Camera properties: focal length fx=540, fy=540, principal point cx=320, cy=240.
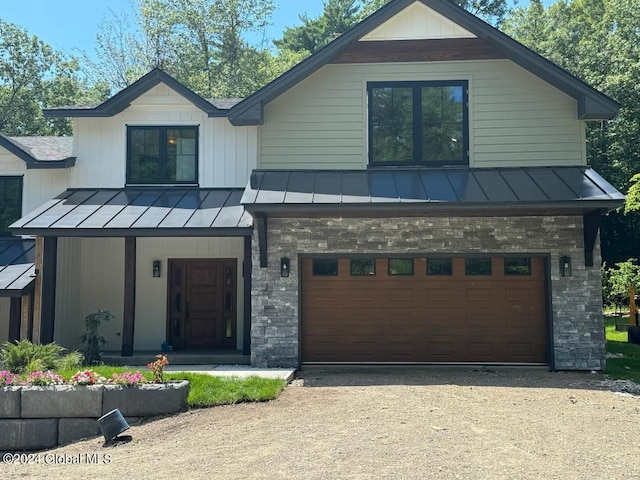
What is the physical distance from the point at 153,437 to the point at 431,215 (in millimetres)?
6367

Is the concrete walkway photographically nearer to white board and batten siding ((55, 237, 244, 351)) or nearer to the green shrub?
the green shrub

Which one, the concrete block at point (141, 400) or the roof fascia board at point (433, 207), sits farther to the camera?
the roof fascia board at point (433, 207)

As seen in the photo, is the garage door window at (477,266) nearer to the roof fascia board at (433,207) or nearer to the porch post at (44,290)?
the roof fascia board at (433,207)

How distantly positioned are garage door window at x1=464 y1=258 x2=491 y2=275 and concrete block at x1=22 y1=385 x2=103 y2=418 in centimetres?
691

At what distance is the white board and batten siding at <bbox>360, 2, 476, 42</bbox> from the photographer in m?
11.2

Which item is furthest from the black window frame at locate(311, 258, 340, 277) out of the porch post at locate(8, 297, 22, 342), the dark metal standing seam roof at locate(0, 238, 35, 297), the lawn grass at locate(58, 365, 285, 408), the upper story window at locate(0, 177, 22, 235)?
the upper story window at locate(0, 177, 22, 235)

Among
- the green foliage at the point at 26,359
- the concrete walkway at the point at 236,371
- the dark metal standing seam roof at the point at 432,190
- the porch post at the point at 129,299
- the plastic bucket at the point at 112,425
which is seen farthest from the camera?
the porch post at the point at 129,299

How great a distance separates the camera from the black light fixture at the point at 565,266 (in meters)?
10.2

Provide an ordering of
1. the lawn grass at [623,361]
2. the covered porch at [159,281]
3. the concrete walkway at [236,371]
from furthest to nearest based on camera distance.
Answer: the covered porch at [159,281], the lawn grass at [623,361], the concrete walkway at [236,371]

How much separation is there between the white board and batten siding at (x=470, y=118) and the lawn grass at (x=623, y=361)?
4.14 meters

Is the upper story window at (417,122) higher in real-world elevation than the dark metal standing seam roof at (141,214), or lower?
higher

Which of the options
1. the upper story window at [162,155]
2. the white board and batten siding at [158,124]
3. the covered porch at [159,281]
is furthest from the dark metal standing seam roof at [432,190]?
the upper story window at [162,155]

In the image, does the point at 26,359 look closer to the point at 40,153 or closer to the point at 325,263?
the point at 325,263

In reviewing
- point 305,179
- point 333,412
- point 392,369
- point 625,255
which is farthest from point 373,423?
point 625,255
